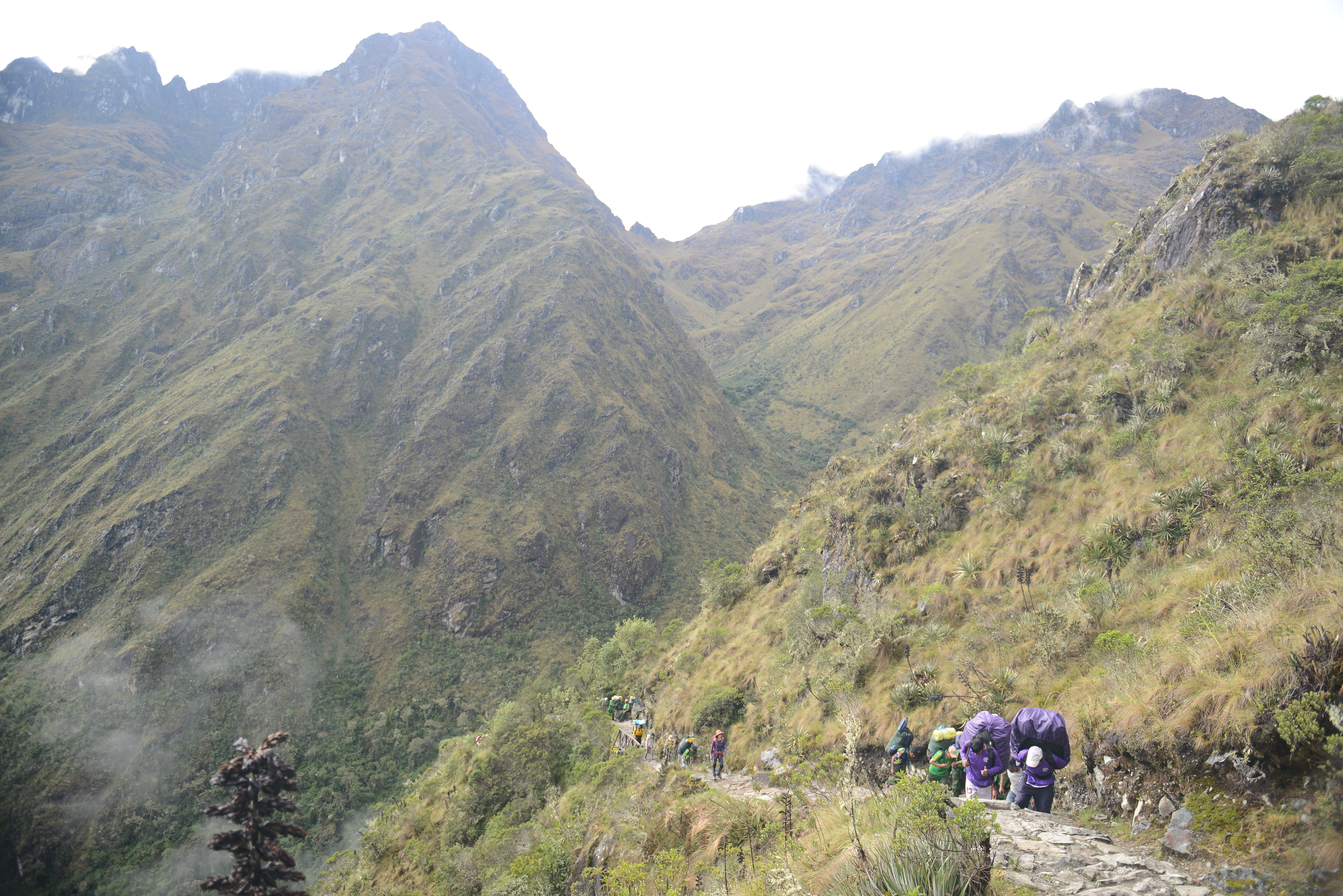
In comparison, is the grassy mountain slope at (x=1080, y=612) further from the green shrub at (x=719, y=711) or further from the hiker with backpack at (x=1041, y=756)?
the hiker with backpack at (x=1041, y=756)

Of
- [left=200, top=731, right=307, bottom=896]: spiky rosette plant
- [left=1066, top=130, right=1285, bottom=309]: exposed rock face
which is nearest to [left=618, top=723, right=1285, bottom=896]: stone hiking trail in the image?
[left=200, top=731, right=307, bottom=896]: spiky rosette plant

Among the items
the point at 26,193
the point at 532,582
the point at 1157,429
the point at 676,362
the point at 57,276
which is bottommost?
the point at 532,582

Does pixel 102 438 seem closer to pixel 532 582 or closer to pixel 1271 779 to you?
pixel 532 582

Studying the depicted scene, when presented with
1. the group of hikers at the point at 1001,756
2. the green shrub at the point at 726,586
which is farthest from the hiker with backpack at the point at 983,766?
the green shrub at the point at 726,586

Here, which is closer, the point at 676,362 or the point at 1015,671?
the point at 1015,671

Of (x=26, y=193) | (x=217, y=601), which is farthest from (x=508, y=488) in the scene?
(x=26, y=193)

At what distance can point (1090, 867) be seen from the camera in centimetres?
544

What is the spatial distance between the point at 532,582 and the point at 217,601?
37.8 meters

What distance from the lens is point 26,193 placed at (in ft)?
537

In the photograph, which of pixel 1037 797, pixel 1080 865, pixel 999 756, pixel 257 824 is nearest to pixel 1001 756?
pixel 999 756

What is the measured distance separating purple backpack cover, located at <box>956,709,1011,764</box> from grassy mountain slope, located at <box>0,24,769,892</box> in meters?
63.5

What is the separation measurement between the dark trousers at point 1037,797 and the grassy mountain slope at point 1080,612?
0.56 m

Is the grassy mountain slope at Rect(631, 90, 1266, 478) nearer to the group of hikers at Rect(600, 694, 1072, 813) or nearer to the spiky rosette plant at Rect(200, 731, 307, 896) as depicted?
the group of hikers at Rect(600, 694, 1072, 813)

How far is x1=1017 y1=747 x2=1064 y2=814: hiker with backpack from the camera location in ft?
23.9
